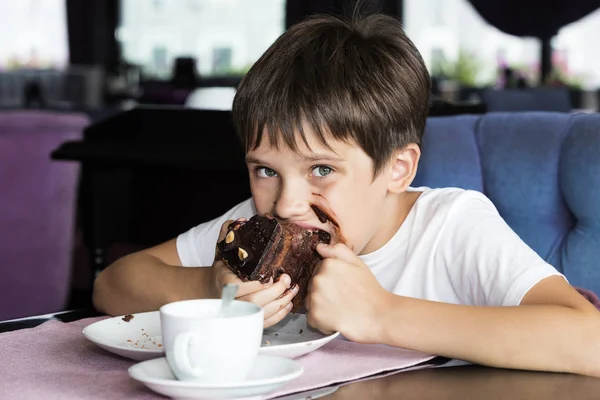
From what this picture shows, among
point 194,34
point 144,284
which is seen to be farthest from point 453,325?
point 194,34

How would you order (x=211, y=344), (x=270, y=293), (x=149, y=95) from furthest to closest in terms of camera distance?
1. (x=149, y=95)
2. (x=270, y=293)
3. (x=211, y=344)

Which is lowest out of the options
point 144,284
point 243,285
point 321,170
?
point 144,284

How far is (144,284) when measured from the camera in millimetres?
1604

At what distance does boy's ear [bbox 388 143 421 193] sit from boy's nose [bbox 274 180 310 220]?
27 cm

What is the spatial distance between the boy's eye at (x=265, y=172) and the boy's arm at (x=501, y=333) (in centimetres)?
32

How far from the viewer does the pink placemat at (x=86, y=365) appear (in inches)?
38.3

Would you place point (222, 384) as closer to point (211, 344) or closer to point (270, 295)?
point (211, 344)

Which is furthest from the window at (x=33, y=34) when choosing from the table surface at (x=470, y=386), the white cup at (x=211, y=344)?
the white cup at (x=211, y=344)

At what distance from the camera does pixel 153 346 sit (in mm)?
1148

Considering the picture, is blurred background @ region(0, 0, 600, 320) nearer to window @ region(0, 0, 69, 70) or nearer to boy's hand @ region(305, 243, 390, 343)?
window @ region(0, 0, 69, 70)

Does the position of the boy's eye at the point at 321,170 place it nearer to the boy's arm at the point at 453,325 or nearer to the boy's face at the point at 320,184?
the boy's face at the point at 320,184

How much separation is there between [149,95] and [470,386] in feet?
28.5

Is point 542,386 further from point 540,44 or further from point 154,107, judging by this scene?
point 540,44

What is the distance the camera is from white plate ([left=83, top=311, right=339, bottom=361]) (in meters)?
1.08
